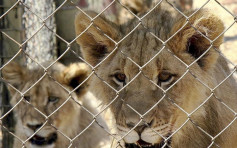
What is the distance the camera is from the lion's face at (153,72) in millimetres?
3062

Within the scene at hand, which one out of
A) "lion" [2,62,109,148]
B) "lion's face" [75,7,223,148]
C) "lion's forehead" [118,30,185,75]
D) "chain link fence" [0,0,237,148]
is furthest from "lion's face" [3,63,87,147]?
"lion's forehead" [118,30,185,75]

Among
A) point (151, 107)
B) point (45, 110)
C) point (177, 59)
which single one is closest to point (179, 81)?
point (177, 59)

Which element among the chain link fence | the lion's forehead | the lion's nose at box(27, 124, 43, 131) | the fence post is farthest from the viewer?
the fence post

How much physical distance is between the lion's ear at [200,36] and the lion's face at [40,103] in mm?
1675

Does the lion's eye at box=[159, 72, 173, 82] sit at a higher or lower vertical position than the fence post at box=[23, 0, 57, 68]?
lower

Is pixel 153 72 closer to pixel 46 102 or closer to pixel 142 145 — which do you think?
pixel 142 145

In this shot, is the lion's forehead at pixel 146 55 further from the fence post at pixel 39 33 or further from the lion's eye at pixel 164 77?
the fence post at pixel 39 33

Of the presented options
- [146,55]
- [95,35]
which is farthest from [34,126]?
[146,55]

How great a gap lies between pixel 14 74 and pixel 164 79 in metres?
1.97

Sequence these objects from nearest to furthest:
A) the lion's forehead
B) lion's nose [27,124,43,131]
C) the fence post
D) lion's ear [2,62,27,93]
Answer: the lion's forehead, lion's nose [27,124,43,131], lion's ear [2,62,27,93], the fence post

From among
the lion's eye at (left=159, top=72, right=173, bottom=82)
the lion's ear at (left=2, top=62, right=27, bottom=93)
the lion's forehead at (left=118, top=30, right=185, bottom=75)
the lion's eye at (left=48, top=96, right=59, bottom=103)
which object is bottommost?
the lion's eye at (left=48, top=96, right=59, bottom=103)

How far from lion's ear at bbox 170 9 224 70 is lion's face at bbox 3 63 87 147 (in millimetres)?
1675

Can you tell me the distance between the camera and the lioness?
122 inches

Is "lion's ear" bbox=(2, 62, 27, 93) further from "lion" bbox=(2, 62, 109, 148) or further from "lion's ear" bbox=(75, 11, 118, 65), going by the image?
"lion's ear" bbox=(75, 11, 118, 65)
